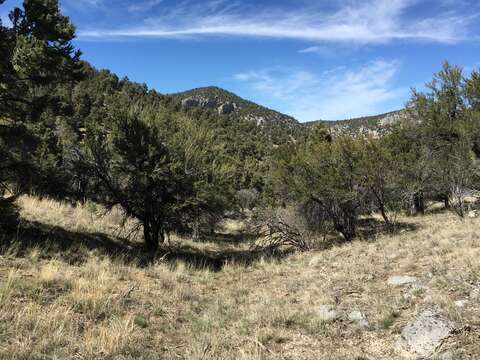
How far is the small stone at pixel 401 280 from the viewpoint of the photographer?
27.6 feet

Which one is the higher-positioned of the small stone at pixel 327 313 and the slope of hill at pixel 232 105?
the slope of hill at pixel 232 105

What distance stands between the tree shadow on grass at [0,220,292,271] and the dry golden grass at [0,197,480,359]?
31cm

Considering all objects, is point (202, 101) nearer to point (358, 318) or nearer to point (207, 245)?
point (207, 245)

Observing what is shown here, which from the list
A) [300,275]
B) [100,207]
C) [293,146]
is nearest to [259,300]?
[300,275]

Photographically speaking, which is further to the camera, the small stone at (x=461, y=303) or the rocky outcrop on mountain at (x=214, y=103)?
the rocky outcrop on mountain at (x=214, y=103)

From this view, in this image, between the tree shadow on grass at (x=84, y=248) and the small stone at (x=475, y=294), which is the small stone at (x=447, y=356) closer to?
the small stone at (x=475, y=294)

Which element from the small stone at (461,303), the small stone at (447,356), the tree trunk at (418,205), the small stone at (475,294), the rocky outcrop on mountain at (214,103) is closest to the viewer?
the small stone at (447,356)

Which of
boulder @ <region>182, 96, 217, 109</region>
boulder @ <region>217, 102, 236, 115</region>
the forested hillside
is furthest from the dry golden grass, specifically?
boulder @ <region>182, 96, 217, 109</region>

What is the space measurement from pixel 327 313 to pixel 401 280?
248cm

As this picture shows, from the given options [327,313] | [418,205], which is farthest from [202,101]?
[327,313]

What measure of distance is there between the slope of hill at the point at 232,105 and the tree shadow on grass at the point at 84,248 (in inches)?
3938

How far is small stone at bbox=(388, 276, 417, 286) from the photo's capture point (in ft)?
27.6

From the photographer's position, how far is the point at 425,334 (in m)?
5.49

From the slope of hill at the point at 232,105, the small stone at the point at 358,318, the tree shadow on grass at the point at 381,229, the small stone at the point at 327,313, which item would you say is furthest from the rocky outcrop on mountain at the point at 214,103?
the small stone at the point at 358,318
